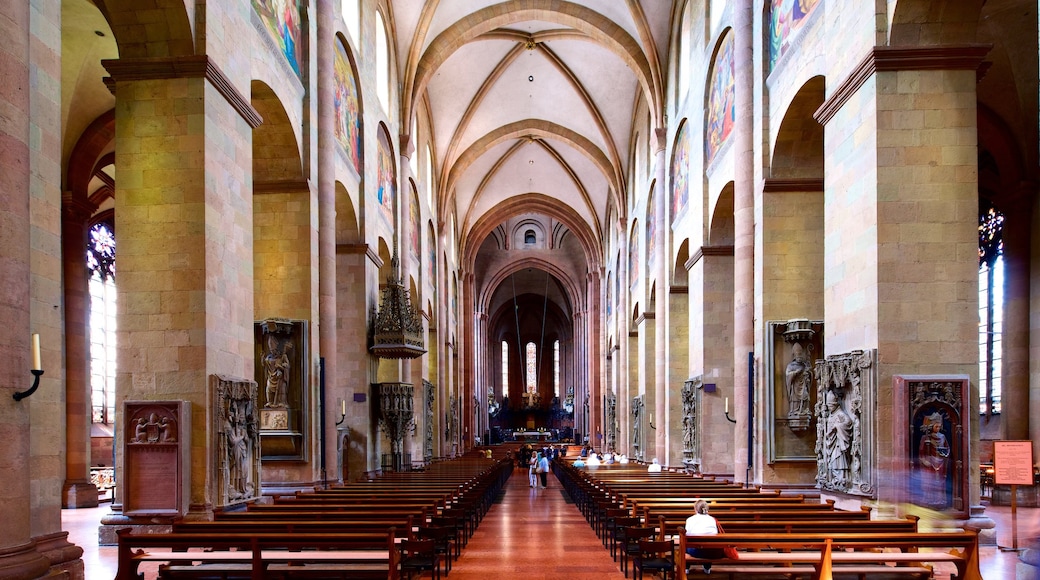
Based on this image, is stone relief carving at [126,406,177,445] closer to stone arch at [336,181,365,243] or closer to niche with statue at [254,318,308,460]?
niche with statue at [254,318,308,460]

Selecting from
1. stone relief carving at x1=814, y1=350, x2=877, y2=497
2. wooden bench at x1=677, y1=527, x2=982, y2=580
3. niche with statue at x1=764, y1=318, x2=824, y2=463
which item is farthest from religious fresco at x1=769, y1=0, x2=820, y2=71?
wooden bench at x1=677, y1=527, x2=982, y2=580

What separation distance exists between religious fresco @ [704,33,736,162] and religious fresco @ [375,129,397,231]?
27.5ft

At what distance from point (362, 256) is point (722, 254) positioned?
8180mm

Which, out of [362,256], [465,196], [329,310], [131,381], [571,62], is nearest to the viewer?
[131,381]

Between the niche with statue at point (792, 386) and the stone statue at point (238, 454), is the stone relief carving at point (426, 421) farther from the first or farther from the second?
the stone statue at point (238, 454)

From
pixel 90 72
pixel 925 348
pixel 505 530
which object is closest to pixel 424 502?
pixel 505 530

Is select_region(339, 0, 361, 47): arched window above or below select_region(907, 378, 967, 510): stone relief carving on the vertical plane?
above

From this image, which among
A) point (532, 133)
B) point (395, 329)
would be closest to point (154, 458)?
point (395, 329)

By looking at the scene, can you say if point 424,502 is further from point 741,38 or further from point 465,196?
point 465,196

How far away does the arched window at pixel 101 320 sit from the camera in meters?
25.1

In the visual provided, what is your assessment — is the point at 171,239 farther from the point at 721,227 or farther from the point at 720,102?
the point at 721,227

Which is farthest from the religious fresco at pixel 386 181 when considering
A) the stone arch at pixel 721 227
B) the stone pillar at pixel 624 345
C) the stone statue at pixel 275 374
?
the stone pillar at pixel 624 345

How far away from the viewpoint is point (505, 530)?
15.1 meters

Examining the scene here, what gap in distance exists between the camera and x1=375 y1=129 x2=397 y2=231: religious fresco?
22673 millimetres
